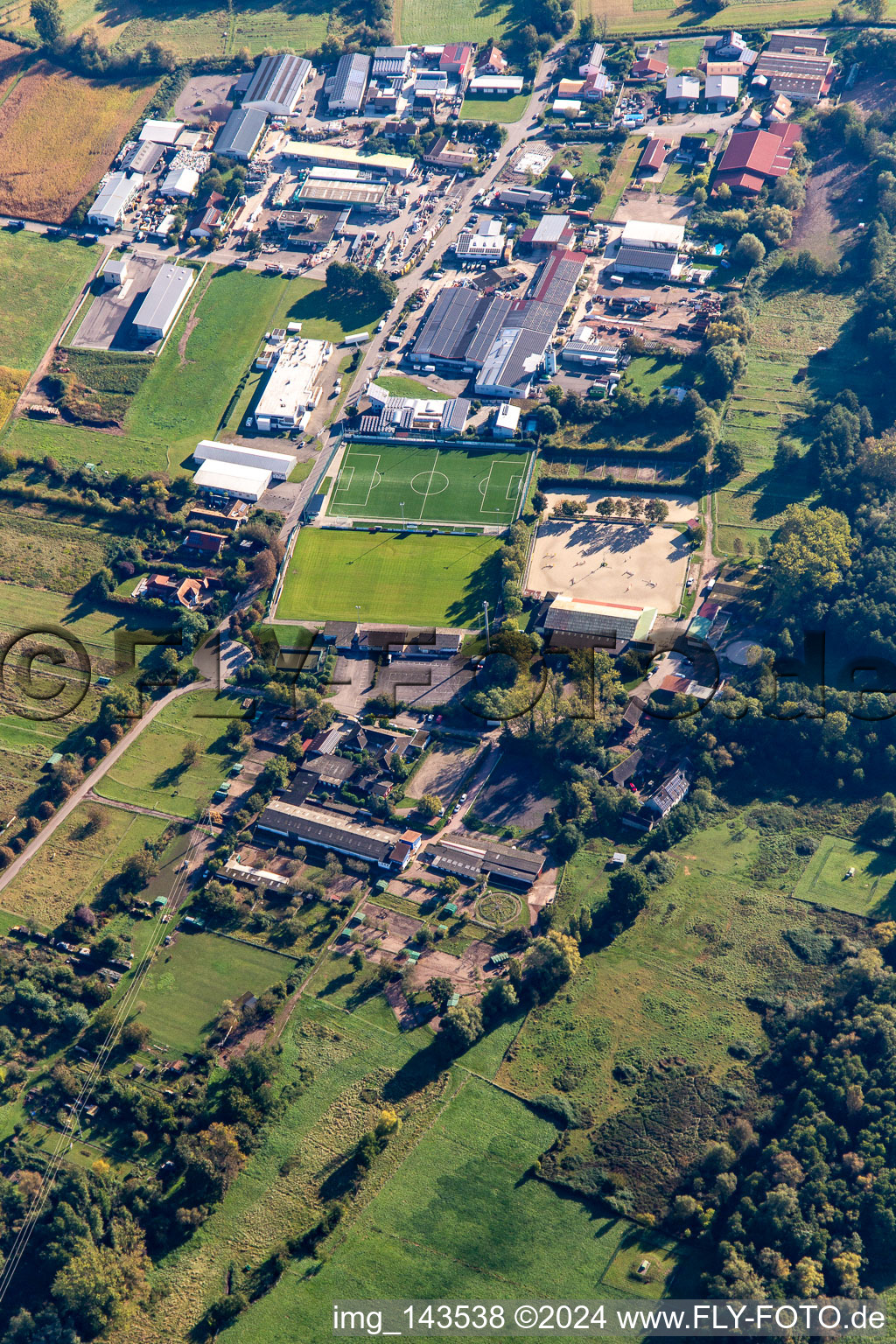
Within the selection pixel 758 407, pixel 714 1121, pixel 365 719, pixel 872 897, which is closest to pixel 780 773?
pixel 872 897

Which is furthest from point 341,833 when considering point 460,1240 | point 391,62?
point 391,62

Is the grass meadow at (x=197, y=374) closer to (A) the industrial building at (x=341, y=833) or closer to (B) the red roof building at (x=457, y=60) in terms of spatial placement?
(B) the red roof building at (x=457, y=60)

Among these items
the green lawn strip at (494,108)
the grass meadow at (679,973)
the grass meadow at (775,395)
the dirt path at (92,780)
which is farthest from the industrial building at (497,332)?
the grass meadow at (679,973)

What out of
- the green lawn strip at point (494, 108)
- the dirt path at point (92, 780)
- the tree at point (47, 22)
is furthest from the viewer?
the tree at point (47, 22)

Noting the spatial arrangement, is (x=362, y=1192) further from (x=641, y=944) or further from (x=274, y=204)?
(x=274, y=204)

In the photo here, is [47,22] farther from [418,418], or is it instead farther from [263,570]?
[263,570]

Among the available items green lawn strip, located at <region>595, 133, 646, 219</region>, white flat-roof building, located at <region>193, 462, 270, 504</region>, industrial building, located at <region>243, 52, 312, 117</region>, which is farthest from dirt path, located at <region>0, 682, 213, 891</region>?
industrial building, located at <region>243, 52, 312, 117</region>
